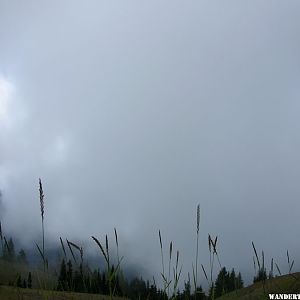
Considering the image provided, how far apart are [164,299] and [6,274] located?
2.18 m

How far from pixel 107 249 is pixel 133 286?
9.67ft

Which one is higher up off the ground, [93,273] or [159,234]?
[159,234]

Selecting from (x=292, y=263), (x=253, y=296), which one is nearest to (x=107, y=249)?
(x=292, y=263)

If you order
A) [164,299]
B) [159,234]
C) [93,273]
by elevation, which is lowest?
[164,299]

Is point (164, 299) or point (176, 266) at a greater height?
point (176, 266)

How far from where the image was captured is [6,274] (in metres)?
5.90

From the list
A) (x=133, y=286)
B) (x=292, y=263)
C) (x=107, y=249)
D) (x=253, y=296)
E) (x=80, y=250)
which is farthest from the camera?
(x=253, y=296)

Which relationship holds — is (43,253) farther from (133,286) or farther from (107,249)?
(133,286)

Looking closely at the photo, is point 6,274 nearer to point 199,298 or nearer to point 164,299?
point 164,299

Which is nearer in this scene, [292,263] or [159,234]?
[159,234]

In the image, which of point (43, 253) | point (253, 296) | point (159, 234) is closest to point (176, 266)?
point (159, 234)

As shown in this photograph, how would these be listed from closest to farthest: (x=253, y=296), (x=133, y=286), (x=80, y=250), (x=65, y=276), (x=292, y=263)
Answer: (x=80, y=250)
(x=292, y=263)
(x=65, y=276)
(x=133, y=286)
(x=253, y=296)

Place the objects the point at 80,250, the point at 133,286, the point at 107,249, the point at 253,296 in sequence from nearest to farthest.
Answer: the point at 107,249
the point at 80,250
the point at 133,286
the point at 253,296

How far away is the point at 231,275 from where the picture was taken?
346 inches
